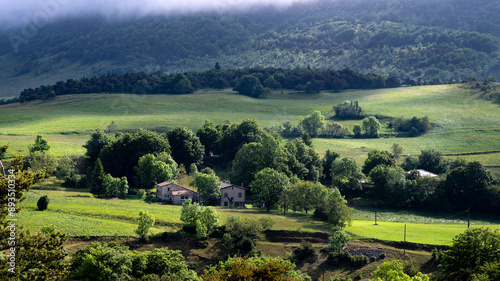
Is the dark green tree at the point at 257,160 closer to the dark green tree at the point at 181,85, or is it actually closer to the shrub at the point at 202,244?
the shrub at the point at 202,244

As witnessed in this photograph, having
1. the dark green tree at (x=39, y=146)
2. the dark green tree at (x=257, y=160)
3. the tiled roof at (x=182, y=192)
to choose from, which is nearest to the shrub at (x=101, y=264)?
the tiled roof at (x=182, y=192)

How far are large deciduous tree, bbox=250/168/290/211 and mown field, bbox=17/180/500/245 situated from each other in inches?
86.4

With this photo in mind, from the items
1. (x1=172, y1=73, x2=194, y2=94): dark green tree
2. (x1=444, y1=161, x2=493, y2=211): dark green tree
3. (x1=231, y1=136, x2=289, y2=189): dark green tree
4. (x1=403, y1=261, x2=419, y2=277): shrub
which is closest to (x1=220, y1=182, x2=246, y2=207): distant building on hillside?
(x1=231, y1=136, x2=289, y2=189): dark green tree

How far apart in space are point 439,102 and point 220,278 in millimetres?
161431

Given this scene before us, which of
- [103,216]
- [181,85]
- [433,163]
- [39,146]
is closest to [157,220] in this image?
[103,216]

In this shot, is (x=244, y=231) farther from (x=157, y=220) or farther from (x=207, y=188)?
(x=207, y=188)

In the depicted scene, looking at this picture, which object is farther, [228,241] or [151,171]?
[151,171]

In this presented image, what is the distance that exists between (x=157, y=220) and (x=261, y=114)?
10373 cm

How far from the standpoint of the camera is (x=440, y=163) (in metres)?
97.8

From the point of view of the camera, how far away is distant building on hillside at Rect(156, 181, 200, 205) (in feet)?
249

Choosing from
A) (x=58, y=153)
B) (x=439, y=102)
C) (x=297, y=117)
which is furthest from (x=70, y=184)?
(x=439, y=102)

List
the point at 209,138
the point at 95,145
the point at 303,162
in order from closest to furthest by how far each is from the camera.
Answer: the point at 95,145, the point at 303,162, the point at 209,138

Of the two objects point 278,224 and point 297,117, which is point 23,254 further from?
point 297,117

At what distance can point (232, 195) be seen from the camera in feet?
265
